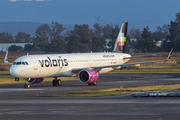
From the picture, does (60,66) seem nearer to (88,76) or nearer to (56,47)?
(88,76)

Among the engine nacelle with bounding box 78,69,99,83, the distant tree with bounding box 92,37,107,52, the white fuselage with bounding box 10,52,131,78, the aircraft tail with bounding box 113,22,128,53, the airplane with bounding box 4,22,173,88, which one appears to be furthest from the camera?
the distant tree with bounding box 92,37,107,52

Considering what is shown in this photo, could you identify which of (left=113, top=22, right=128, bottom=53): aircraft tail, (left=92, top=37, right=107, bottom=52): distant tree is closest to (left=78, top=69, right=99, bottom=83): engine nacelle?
(left=113, top=22, right=128, bottom=53): aircraft tail

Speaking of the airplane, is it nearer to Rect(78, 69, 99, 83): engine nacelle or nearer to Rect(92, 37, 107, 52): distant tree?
Rect(78, 69, 99, 83): engine nacelle

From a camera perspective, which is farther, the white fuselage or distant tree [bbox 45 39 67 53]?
distant tree [bbox 45 39 67 53]

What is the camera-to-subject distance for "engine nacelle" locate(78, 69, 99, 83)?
42906mm

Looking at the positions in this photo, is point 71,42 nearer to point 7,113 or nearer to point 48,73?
point 48,73

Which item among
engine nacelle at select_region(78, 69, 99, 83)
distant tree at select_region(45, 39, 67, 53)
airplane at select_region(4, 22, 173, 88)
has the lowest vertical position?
engine nacelle at select_region(78, 69, 99, 83)

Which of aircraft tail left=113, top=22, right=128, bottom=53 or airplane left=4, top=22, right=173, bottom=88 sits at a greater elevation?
aircraft tail left=113, top=22, right=128, bottom=53

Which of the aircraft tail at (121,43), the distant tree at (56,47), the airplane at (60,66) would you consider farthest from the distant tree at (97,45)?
the airplane at (60,66)

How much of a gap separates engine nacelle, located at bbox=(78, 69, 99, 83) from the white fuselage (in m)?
1.65

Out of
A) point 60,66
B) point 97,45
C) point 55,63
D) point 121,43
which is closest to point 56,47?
point 97,45

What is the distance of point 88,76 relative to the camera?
43.4 meters

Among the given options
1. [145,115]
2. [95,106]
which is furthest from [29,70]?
[145,115]

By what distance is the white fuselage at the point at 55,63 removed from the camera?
4016 centimetres
